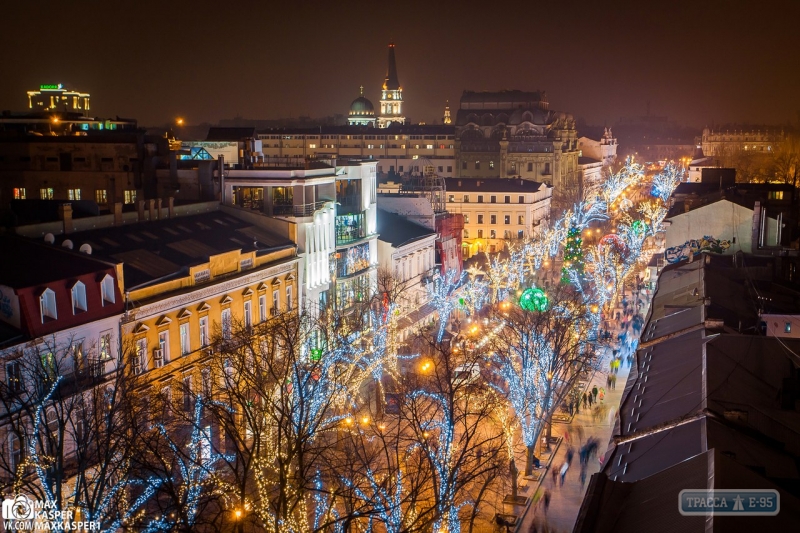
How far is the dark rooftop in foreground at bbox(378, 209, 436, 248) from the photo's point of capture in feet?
216

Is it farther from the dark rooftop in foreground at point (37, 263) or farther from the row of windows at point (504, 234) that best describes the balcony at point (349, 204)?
the row of windows at point (504, 234)

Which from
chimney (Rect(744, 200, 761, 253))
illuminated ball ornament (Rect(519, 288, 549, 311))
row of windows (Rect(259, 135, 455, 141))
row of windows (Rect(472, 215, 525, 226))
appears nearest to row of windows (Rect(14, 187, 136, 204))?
illuminated ball ornament (Rect(519, 288, 549, 311))

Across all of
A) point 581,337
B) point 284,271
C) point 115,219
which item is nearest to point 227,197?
point 284,271

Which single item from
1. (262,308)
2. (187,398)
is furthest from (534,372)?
(187,398)

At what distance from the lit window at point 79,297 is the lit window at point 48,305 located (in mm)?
1170

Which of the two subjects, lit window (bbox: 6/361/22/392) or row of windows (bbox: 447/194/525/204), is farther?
row of windows (bbox: 447/194/525/204)

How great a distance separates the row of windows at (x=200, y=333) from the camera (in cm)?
3394

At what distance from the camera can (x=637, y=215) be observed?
111m

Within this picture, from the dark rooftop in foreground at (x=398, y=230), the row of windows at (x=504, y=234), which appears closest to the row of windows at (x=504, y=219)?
the row of windows at (x=504, y=234)

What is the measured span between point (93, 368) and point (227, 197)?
22.1 m

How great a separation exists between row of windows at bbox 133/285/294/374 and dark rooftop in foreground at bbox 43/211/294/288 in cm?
217

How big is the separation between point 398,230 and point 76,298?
40.0m

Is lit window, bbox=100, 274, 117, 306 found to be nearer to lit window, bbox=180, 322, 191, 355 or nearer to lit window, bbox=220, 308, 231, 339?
lit window, bbox=180, 322, 191, 355

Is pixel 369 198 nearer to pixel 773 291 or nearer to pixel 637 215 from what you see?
pixel 773 291
